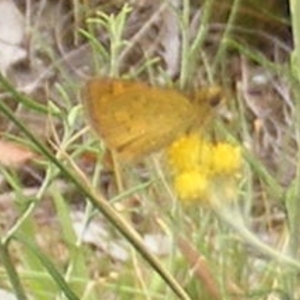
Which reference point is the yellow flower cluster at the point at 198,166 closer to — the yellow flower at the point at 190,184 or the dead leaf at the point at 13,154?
the yellow flower at the point at 190,184

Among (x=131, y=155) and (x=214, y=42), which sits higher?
(x=131, y=155)

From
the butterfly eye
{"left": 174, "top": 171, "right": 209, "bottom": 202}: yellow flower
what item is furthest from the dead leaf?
{"left": 174, "top": 171, "right": 209, "bottom": 202}: yellow flower

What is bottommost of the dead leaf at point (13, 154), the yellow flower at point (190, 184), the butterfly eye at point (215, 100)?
the dead leaf at point (13, 154)

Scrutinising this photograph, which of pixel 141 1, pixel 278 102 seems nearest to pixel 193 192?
pixel 278 102

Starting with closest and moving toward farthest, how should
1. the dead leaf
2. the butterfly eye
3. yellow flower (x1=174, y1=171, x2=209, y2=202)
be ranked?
1. yellow flower (x1=174, y1=171, x2=209, y2=202)
2. the butterfly eye
3. the dead leaf

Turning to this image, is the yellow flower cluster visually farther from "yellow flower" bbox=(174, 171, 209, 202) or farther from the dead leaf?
the dead leaf

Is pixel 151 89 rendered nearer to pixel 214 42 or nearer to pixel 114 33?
pixel 114 33

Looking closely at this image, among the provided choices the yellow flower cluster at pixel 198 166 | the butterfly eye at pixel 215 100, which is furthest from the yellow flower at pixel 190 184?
the butterfly eye at pixel 215 100
